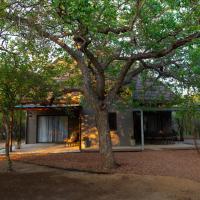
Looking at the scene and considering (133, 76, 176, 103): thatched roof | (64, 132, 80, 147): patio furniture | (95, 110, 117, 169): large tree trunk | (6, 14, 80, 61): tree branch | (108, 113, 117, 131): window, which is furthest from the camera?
(64, 132, 80, 147): patio furniture

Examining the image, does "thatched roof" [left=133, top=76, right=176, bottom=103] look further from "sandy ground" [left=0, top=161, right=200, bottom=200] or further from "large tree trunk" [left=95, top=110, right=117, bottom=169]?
"sandy ground" [left=0, top=161, right=200, bottom=200]

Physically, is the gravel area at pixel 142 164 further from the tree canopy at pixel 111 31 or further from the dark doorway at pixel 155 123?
the dark doorway at pixel 155 123

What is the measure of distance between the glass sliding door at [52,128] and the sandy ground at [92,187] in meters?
10.5

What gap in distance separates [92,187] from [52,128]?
13.1 meters

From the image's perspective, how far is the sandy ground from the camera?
23.6ft

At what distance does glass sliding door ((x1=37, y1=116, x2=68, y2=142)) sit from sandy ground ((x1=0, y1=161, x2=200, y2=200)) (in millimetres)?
10492

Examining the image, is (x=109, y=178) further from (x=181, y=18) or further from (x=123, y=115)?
(x=123, y=115)

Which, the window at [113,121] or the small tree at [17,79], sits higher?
the small tree at [17,79]

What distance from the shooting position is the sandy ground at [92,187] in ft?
23.6

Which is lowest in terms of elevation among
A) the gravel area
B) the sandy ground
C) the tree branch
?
the sandy ground

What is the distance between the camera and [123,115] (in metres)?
18.5

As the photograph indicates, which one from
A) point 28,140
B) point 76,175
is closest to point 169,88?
point 76,175

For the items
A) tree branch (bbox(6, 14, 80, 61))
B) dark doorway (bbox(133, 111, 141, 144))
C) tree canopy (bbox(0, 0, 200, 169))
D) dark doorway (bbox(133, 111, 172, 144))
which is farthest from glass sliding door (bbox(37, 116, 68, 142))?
tree branch (bbox(6, 14, 80, 61))

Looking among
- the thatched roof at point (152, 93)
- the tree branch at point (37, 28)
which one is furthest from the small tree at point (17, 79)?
the thatched roof at point (152, 93)
